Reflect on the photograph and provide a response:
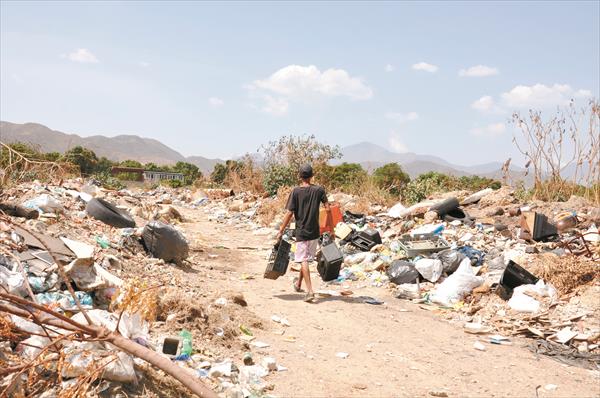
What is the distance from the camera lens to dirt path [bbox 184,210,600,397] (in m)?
3.80

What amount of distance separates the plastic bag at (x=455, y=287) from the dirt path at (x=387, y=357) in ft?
1.33

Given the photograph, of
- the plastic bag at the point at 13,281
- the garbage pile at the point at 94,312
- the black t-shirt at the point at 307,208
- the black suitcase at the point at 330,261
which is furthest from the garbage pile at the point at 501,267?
the plastic bag at the point at 13,281

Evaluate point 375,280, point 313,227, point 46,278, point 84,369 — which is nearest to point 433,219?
point 375,280

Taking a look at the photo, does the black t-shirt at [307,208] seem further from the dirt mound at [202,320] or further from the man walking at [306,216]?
the dirt mound at [202,320]

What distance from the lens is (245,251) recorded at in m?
9.65

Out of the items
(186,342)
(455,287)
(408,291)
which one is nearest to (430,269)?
(408,291)

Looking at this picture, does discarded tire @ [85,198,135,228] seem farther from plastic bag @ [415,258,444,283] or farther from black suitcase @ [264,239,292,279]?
plastic bag @ [415,258,444,283]

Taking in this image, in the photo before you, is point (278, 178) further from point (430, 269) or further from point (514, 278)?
point (514, 278)

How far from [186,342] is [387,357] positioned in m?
1.80

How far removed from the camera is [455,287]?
6402 millimetres

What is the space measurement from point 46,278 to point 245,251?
576 centimetres

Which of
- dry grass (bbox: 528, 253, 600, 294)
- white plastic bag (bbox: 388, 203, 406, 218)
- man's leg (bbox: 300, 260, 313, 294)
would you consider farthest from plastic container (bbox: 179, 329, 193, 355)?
white plastic bag (bbox: 388, 203, 406, 218)

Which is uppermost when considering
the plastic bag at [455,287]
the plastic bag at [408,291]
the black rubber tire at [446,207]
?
the black rubber tire at [446,207]

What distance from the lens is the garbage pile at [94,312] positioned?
2.45 meters
